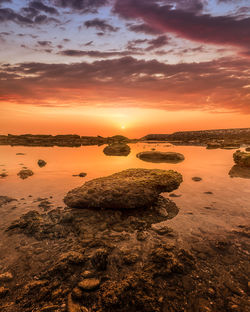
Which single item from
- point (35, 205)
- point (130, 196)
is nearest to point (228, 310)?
point (130, 196)

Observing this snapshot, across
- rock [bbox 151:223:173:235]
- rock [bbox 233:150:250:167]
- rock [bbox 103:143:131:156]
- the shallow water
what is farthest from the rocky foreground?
rock [bbox 103:143:131:156]

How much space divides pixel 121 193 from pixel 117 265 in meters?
3.08

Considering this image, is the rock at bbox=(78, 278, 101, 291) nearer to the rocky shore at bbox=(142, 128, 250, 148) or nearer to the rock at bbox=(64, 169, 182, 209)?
the rock at bbox=(64, 169, 182, 209)

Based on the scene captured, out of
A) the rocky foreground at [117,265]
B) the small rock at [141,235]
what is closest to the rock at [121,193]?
the rocky foreground at [117,265]

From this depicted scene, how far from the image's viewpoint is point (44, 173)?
1362cm

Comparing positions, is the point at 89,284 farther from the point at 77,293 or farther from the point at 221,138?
the point at 221,138

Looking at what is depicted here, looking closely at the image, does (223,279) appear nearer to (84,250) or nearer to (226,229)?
(226,229)

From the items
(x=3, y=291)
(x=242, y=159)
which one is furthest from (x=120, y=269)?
(x=242, y=159)

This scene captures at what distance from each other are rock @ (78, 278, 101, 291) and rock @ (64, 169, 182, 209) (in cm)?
325

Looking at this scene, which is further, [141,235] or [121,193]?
[121,193]

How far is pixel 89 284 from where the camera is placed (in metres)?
3.65

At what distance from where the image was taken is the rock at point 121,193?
6965mm

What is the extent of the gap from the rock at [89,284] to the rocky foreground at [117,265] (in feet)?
0.05

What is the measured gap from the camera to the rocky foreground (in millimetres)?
3342
